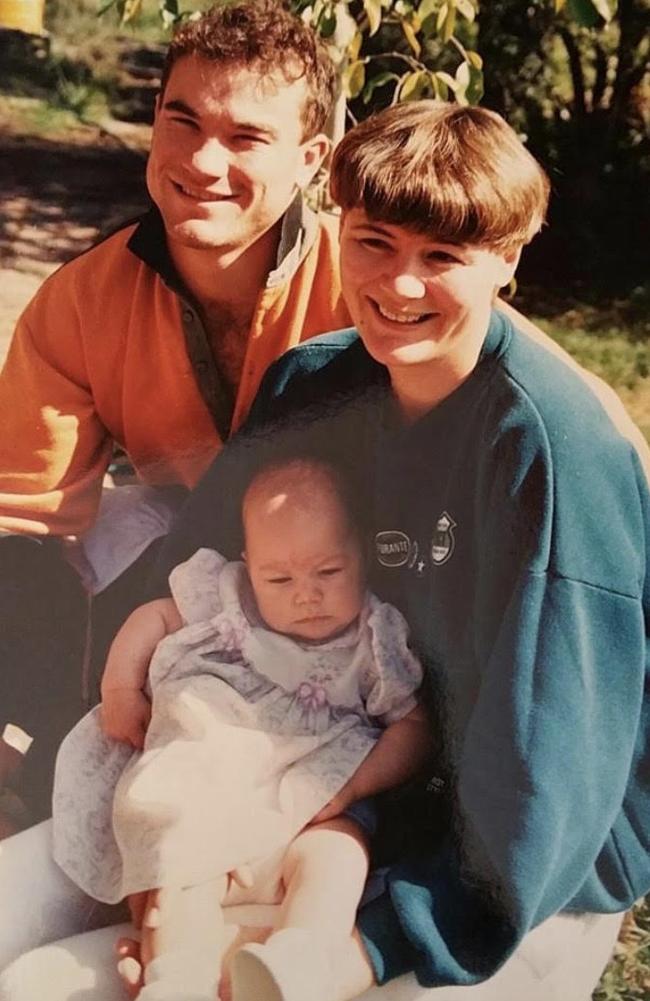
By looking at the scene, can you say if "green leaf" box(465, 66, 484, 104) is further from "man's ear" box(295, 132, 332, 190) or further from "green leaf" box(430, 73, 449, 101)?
"man's ear" box(295, 132, 332, 190)

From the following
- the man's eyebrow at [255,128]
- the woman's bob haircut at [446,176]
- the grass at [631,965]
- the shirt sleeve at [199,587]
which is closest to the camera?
the woman's bob haircut at [446,176]

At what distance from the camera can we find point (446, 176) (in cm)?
117

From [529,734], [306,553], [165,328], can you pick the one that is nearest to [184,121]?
[165,328]

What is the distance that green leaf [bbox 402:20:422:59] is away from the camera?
1453 millimetres

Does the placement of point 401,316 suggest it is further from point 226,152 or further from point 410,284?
point 226,152

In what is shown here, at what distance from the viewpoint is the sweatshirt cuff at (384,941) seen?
50.3 inches

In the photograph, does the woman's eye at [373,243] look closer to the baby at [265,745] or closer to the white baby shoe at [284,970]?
the baby at [265,745]

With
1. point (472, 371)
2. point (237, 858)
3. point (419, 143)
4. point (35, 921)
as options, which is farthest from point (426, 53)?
point (35, 921)

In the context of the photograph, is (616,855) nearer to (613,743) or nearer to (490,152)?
(613,743)

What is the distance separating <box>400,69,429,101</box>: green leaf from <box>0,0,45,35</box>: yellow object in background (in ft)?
1.50

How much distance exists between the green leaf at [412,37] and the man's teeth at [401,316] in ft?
1.28

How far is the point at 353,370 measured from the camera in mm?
1334

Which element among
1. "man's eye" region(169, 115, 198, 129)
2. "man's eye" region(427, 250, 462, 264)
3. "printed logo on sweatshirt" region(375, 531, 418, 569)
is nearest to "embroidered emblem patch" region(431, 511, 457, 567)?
"printed logo on sweatshirt" region(375, 531, 418, 569)

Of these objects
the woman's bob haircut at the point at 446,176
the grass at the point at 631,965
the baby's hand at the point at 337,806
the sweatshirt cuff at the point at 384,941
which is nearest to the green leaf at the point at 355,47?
the woman's bob haircut at the point at 446,176
